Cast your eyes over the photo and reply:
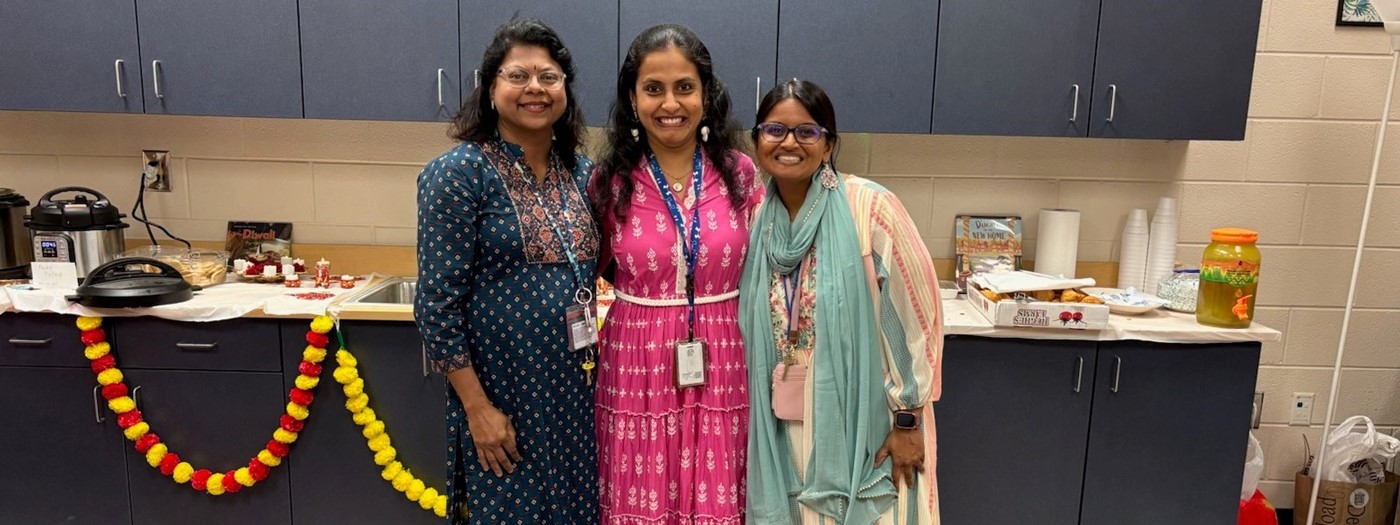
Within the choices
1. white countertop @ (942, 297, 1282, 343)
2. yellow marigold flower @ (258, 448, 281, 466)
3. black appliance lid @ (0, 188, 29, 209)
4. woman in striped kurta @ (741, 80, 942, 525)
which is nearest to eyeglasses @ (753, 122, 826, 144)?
woman in striped kurta @ (741, 80, 942, 525)

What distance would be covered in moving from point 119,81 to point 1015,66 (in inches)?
106

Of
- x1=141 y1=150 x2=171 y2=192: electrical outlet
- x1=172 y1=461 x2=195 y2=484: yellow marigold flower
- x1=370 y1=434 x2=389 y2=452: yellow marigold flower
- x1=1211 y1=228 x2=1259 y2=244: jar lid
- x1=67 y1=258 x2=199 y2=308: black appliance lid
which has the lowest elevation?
x1=172 y1=461 x2=195 y2=484: yellow marigold flower

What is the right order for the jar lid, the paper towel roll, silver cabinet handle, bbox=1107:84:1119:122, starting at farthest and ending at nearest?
1. the paper towel roll
2. silver cabinet handle, bbox=1107:84:1119:122
3. the jar lid

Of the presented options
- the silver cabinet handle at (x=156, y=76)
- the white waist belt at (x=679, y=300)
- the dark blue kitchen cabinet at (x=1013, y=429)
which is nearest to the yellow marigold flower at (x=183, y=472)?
the silver cabinet handle at (x=156, y=76)

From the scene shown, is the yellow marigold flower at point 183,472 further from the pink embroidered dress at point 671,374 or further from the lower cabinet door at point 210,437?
the pink embroidered dress at point 671,374

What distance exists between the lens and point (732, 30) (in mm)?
2252

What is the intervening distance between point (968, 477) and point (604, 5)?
1.78 m

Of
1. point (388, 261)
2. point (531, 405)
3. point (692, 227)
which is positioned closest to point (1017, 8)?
point (692, 227)

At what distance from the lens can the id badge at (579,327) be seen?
4.84 feet

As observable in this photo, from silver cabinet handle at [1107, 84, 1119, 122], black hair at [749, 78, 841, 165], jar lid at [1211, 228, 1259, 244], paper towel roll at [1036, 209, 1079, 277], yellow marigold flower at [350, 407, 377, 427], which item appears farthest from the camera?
paper towel roll at [1036, 209, 1079, 277]

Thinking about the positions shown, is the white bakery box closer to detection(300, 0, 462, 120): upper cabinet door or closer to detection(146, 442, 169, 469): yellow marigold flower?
detection(300, 0, 462, 120): upper cabinet door

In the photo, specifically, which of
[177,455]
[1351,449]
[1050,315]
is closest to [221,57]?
[177,455]

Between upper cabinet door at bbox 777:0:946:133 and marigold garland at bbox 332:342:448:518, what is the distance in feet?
5.01

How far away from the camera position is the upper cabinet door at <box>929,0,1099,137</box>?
2242mm
